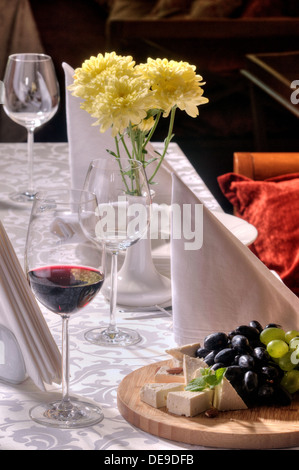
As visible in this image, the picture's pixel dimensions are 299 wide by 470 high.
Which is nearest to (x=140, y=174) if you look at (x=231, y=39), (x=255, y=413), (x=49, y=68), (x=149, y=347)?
(x=149, y=347)

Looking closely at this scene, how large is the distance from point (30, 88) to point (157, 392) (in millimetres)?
932

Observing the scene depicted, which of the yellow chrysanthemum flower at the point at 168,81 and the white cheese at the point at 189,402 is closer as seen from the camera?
the white cheese at the point at 189,402

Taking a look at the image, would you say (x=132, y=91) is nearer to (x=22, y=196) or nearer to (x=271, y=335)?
(x=271, y=335)

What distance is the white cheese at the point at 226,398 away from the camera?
2.55ft

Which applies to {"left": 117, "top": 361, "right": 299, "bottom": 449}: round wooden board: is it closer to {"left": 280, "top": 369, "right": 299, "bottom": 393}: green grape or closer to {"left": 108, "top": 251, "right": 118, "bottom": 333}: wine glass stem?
{"left": 280, "top": 369, "right": 299, "bottom": 393}: green grape

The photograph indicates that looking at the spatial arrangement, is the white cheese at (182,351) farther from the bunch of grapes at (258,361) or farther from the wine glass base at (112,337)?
the wine glass base at (112,337)

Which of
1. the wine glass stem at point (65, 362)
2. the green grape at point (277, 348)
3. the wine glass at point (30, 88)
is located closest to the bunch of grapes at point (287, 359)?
the green grape at point (277, 348)

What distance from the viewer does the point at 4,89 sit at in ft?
5.19

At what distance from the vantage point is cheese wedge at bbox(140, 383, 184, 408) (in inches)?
31.1

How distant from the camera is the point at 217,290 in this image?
1.00m

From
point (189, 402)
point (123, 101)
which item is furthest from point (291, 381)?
point (123, 101)

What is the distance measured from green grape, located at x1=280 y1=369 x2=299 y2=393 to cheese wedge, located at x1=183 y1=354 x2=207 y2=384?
9 cm

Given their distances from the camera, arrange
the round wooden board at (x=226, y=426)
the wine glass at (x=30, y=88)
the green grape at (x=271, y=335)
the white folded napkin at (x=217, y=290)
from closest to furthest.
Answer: the round wooden board at (x=226, y=426) < the green grape at (x=271, y=335) < the white folded napkin at (x=217, y=290) < the wine glass at (x=30, y=88)
